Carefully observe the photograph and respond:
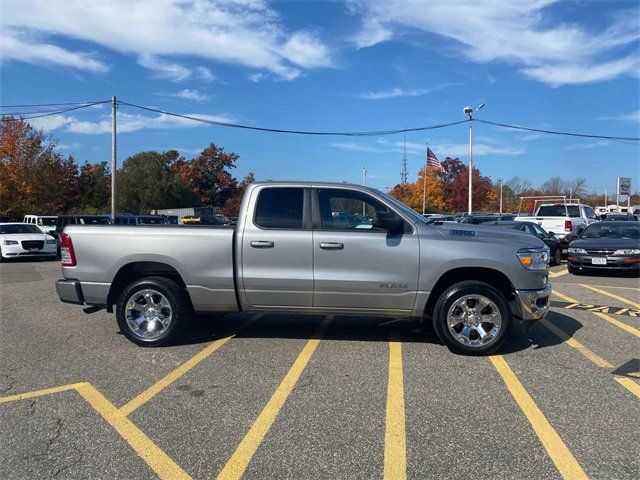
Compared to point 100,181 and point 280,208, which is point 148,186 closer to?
point 100,181

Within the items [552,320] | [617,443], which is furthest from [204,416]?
[552,320]

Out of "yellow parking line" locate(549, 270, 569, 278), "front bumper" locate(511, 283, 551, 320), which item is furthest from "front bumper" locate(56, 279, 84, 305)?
"yellow parking line" locate(549, 270, 569, 278)

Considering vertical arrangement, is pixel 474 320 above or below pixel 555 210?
below

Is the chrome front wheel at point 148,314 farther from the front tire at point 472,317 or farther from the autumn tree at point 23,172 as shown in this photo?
the autumn tree at point 23,172

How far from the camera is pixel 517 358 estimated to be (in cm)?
522

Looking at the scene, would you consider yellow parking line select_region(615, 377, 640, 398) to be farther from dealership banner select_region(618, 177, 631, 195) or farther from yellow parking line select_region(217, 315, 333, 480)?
dealership banner select_region(618, 177, 631, 195)

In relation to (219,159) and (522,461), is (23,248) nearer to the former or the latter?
(522,461)

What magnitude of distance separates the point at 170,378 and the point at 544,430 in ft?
10.6

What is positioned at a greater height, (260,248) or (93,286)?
(260,248)

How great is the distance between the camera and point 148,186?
189ft

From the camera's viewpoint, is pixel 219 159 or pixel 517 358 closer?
pixel 517 358

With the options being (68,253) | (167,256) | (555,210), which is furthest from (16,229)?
(555,210)

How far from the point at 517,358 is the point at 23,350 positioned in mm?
5455

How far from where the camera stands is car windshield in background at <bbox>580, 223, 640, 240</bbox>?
1308 cm
